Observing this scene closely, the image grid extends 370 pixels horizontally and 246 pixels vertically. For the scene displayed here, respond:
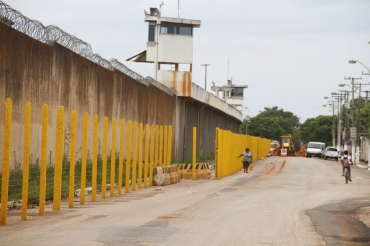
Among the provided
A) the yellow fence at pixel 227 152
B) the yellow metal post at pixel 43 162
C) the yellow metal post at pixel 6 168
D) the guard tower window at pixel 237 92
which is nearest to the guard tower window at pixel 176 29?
the yellow fence at pixel 227 152

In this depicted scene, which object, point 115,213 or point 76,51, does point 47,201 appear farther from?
point 76,51

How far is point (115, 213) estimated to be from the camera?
15.0 meters

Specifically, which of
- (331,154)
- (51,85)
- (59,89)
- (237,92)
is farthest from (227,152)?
(237,92)

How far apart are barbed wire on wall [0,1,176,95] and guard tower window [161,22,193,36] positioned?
22145mm

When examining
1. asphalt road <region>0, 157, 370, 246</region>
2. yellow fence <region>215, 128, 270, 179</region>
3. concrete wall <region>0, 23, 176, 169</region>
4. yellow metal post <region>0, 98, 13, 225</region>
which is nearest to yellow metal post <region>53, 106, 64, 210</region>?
asphalt road <region>0, 157, 370, 246</region>

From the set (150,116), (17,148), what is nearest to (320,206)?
(17,148)

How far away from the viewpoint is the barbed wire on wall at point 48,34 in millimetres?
18172

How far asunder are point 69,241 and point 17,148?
8556 millimetres

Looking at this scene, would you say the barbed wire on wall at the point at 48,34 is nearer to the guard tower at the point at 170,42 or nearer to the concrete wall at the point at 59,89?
the concrete wall at the point at 59,89

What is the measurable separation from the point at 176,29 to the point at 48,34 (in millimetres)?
32062

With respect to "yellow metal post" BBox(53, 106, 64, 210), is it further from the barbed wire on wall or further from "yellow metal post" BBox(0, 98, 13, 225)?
the barbed wire on wall

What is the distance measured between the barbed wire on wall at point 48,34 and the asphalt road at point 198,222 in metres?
4.94

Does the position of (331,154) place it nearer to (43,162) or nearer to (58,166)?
(58,166)

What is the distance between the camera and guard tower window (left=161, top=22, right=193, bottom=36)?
2083 inches
